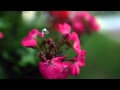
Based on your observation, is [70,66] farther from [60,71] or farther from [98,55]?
[98,55]

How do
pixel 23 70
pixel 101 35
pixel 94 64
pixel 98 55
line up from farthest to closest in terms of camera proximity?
pixel 101 35 → pixel 98 55 → pixel 94 64 → pixel 23 70

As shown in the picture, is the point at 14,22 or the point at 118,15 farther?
the point at 118,15

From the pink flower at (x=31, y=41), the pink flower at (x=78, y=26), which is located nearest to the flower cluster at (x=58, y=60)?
the pink flower at (x=31, y=41)

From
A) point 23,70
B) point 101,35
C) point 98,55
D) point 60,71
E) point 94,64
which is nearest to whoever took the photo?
point 60,71

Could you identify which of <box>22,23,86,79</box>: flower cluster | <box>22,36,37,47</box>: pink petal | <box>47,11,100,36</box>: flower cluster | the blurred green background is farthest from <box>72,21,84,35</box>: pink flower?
<box>22,36,37,47</box>: pink petal

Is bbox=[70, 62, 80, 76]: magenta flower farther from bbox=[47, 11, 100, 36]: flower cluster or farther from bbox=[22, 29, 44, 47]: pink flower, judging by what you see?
bbox=[47, 11, 100, 36]: flower cluster

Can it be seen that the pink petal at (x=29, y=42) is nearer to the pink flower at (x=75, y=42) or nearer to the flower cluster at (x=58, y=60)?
the flower cluster at (x=58, y=60)

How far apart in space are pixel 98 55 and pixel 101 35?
4.34ft

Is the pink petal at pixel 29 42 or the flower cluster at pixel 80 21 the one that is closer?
the pink petal at pixel 29 42

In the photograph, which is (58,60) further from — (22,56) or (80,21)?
(80,21)

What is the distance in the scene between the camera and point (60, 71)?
6.02ft
